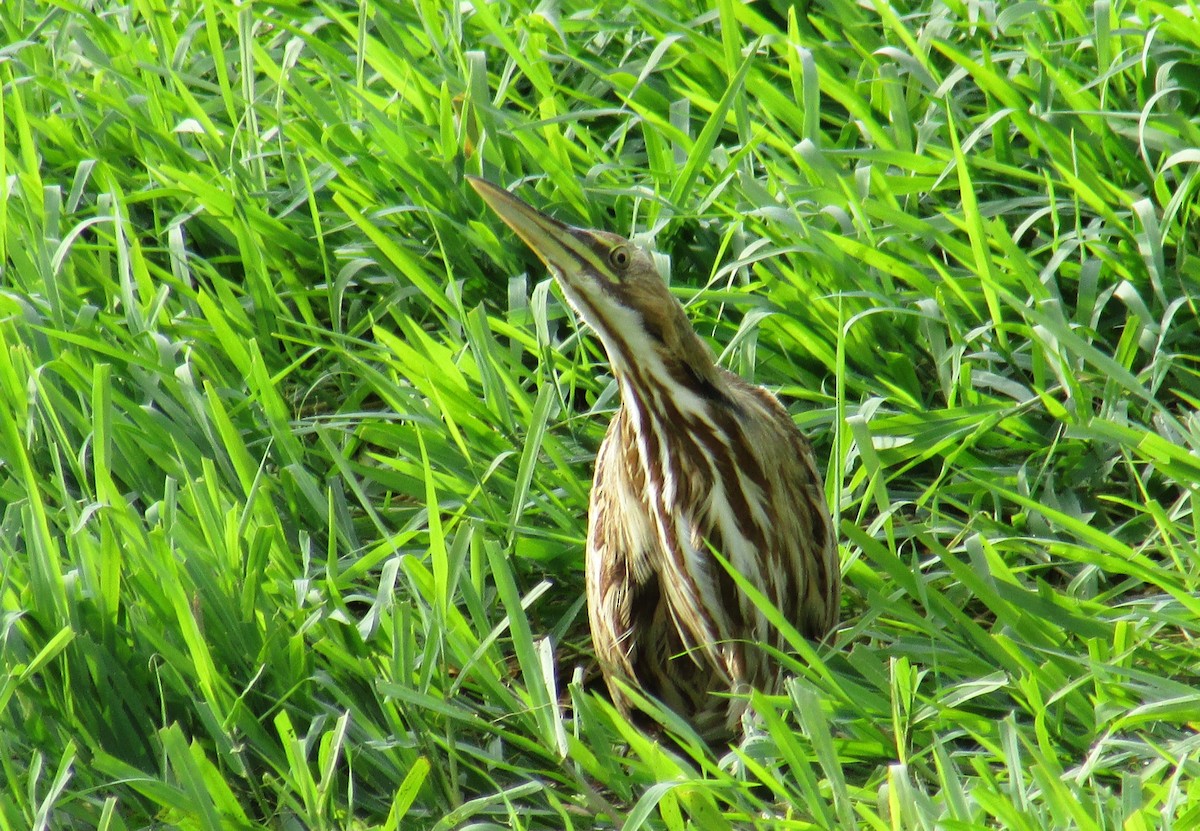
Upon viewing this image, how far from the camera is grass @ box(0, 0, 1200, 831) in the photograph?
2.35 m

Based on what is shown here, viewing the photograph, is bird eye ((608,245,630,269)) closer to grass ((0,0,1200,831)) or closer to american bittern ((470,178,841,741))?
american bittern ((470,178,841,741))

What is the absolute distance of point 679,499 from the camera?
2.60 metres

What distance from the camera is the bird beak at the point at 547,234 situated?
2.43m

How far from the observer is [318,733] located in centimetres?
243

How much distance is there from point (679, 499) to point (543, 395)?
27 cm

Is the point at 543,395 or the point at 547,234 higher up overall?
the point at 547,234

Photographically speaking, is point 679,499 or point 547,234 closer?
point 547,234

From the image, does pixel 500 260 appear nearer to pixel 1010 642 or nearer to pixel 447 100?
pixel 447 100

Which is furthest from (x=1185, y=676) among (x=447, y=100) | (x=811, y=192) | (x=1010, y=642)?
(x=447, y=100)

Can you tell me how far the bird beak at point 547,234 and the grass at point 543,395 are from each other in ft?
0.82

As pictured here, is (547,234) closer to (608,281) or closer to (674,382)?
(608,281)

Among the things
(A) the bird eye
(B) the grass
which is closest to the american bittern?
(A) the bird eye

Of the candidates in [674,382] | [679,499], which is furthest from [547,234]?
[679,499]

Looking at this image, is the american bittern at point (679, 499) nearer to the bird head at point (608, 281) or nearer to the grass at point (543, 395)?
the bird head at point (608, 281)
